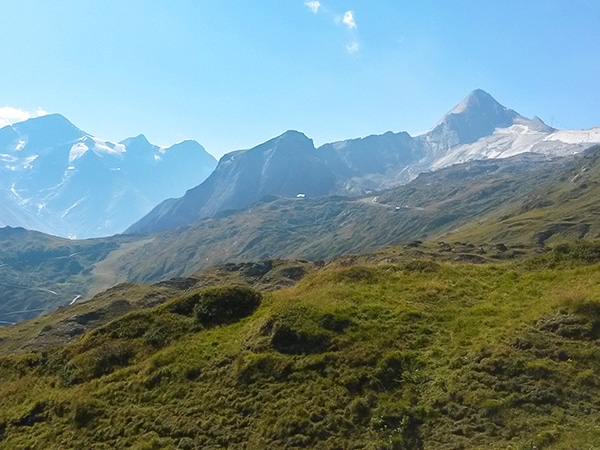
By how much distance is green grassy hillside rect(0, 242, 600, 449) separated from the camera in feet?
60.0

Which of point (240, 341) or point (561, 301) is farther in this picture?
point (240, 341)

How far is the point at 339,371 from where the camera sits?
21.8 m

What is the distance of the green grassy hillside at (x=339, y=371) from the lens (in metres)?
18.3

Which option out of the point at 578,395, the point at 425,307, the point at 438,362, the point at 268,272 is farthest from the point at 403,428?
the point at 268,272

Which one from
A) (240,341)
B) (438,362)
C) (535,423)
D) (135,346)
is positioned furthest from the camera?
(135,346)

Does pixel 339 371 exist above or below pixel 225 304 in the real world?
below

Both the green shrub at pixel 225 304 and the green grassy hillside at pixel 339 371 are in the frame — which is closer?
the green grassy hillside at pixel 339 371

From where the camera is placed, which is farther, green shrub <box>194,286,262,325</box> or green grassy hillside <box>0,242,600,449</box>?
green shrub <box>194,286,262,325</box>

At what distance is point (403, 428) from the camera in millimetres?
18203

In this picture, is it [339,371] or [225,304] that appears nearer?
[339,371]

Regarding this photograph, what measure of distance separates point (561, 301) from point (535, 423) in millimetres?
8804

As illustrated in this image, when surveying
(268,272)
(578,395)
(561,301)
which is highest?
(561,301)

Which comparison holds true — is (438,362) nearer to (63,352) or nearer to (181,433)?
(181,433)

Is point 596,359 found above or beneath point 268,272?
above
